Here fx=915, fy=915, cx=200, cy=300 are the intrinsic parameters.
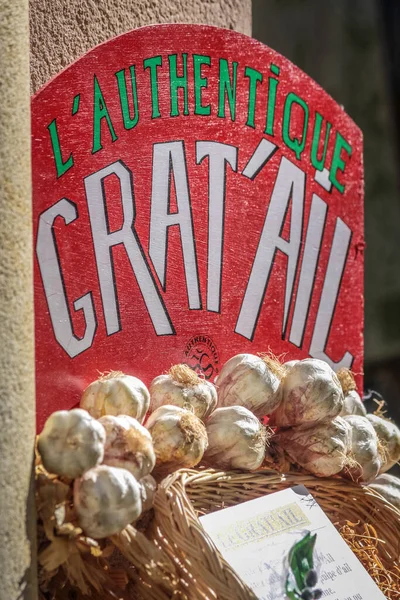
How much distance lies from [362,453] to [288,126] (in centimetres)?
124

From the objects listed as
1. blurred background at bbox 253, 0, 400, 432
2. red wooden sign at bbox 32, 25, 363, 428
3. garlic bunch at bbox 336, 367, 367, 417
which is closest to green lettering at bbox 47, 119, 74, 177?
red wooden sign at bbox 32, 25, 363, 428

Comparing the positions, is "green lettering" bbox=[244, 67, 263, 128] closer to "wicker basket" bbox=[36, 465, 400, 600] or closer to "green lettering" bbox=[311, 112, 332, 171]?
"green lettering" bbox=[311, 112, 332, 171]

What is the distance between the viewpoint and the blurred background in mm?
7246

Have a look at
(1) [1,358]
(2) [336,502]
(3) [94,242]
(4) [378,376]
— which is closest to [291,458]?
(2) [336,502]

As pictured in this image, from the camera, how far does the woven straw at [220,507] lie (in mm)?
2152

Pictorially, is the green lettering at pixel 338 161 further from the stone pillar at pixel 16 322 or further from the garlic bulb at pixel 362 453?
the stone pillar at pixel 16 322

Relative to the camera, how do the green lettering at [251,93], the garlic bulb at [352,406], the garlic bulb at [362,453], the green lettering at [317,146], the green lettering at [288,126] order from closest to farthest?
the garlic bulb at [362,453] < the garlic bulb at [352,406] < the green lettering at [251,93] < the green lettering at [288,126] < the green lettering at [317,146]

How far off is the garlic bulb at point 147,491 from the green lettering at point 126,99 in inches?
43.0

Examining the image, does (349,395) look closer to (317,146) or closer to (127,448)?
(317,146)

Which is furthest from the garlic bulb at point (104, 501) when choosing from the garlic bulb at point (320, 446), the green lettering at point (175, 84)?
the green lettering at point (175, 84)

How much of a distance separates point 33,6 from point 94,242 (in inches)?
28.3

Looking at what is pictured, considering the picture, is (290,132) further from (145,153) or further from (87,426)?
(87,426)

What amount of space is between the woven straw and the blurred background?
4.50 m

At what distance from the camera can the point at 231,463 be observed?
255 cm
